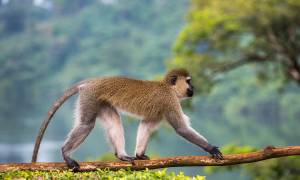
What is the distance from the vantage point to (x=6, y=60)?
86.8 metres

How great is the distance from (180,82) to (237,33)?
435 inches

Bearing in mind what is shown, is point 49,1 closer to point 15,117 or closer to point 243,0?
point 15,117

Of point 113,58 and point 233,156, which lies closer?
point 233,156

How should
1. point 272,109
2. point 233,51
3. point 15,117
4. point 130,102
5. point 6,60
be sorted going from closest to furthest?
point 130,102, point 233,51, point 15,117, point 272,109, point 6,60

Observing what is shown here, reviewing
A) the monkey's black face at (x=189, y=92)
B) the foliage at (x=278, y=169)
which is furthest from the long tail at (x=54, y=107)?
the foliage at (x=278, y=169)

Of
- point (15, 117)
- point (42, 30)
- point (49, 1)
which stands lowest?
point (15, 117)

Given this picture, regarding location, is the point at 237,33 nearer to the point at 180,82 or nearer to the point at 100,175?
the point at 180,82

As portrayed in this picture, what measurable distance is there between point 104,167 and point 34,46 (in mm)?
90254

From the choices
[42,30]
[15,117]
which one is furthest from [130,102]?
[42,30]

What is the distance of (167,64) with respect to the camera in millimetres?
17297

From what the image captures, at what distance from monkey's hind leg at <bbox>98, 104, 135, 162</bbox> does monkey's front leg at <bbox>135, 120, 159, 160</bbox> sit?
0.69ft

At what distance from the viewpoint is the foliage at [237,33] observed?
15.9 metres

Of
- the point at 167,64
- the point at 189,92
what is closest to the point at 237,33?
the point at 167,64

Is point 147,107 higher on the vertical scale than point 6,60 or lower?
lower
